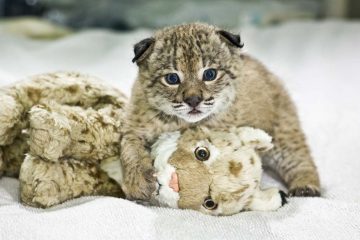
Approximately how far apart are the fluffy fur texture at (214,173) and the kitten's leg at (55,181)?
242 millimetres

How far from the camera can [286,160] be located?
2.19m

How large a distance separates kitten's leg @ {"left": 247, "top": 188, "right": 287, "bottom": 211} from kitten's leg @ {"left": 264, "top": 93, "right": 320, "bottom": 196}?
0.86 ft

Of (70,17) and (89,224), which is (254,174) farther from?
(70,17)

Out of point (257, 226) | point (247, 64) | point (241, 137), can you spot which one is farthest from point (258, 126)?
point (257, 226)

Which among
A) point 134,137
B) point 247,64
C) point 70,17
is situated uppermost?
point 247,64

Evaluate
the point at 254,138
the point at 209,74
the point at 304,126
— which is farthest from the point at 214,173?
the point at 304,126

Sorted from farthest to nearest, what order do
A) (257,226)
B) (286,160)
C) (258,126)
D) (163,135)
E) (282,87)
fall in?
(282,87) → (286,160) → (258,126) → (163,135) → (257,226)

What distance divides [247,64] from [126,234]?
1.02 meters

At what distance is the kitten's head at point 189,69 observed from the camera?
177 cm

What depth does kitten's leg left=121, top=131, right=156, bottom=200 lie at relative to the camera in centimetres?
172

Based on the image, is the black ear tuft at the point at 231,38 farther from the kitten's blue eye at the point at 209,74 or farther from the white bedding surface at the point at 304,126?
the white bedding surface at the point at 304,126

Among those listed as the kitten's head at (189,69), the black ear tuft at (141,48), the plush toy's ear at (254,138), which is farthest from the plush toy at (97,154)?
the black ear tuft at (141,48)

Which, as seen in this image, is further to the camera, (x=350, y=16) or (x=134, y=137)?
(x=350, y=16)

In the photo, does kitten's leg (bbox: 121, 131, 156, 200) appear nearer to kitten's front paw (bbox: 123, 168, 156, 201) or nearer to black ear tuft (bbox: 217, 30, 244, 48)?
kitten's front paw (bbox: 123, 168, 156, 201)
